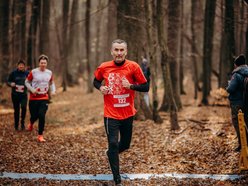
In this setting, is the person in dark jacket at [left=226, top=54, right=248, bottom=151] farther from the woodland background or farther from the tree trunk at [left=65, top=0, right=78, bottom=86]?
the tree trunk at [left=65, top=0, right=78, bottom=86]

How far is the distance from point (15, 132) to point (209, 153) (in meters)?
6.49

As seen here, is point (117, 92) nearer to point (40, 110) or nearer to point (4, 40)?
point (40, 110)

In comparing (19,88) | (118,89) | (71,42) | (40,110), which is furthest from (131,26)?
(71,42)

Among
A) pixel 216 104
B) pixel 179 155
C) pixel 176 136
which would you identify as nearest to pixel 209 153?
pixel 179 155

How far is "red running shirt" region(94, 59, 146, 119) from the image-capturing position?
7.05 m

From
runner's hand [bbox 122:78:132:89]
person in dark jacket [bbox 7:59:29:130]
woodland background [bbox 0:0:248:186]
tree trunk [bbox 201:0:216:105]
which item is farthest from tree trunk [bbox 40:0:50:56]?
runner's hand [bbox 122:78:132:89]

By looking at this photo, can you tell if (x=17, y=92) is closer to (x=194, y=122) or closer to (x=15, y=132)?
(x=15, y=132)

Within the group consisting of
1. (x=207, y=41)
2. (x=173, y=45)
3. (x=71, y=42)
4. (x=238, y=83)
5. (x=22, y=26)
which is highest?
(x=22, y=26)

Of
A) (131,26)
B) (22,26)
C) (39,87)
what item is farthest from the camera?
(22,26)

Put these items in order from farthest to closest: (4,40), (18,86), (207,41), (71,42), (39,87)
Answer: (71,42) → (4,40) → (207,41) → (18,86) → (39,87)

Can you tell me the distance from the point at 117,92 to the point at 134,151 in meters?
3.69

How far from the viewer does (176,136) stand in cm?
1216

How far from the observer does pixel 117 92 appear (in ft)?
23.1

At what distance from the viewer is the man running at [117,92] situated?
6.96 meters
